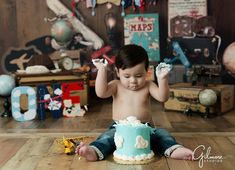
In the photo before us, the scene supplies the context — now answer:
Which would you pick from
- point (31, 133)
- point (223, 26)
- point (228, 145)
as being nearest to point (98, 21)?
point (223, 26)

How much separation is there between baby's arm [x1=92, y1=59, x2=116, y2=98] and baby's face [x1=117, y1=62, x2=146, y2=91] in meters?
0.07

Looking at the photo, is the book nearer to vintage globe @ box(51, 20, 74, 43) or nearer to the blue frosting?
vintage globe @ box(51, 20, 74, 43)

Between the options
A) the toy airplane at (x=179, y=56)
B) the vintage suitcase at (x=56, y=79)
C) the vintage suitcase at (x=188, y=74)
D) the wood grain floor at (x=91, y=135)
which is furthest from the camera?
the toy airplane at (x=179, y=56)

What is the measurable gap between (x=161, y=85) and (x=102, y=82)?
275 millimetres

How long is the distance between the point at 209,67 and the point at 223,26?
392 mm

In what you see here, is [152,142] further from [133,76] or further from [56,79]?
[56,79]

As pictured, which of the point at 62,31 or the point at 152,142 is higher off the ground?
the point at 62,31

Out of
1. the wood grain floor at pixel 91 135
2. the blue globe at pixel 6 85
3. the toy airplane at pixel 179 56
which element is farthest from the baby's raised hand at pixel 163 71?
the toy airplane at pixel 179 56

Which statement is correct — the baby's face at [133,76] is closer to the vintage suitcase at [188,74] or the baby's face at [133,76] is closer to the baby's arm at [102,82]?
the baby's arm at [102,82]

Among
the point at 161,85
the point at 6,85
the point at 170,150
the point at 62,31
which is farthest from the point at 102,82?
the point at 62,31

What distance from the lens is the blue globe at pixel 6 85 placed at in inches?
113

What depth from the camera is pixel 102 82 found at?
189cm

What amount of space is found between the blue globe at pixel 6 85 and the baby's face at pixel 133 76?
124 centimetres

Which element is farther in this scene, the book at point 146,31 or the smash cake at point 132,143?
the book at point 146,31
